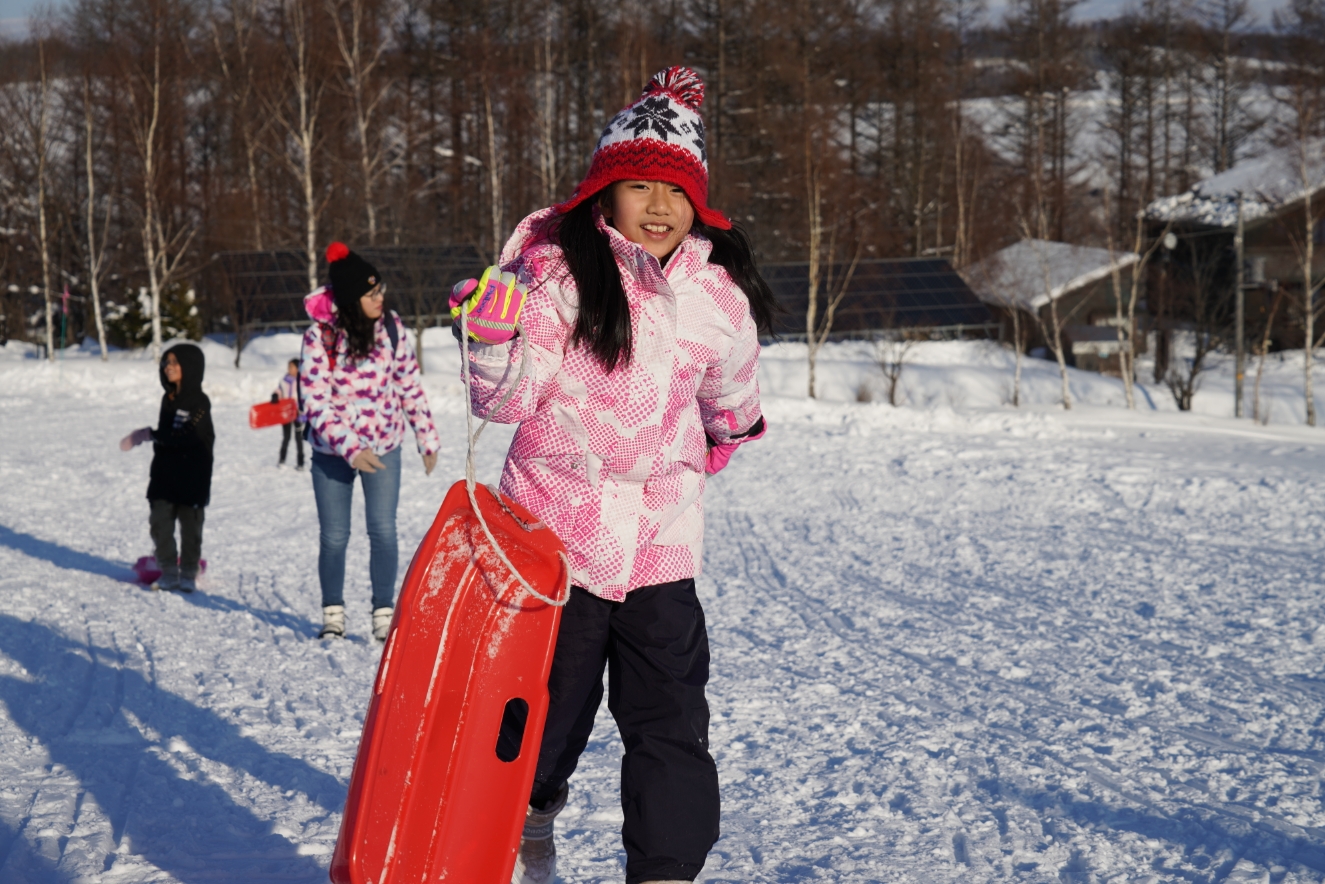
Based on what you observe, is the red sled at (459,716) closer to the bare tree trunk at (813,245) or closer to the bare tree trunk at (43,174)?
the bare tree trunk at (813,245)

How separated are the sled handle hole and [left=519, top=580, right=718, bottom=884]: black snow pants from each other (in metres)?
0.08

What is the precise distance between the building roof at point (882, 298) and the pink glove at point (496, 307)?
24.9m

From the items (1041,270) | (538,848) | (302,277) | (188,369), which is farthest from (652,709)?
(1041,270)

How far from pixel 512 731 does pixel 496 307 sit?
2.62 feet

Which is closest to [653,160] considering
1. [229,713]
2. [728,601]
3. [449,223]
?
[229,713]

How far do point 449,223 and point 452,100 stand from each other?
4008mm

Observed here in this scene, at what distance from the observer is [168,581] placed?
5.69 metres

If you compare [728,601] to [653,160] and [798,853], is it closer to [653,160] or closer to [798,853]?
[798,853]

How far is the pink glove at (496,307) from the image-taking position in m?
1.93

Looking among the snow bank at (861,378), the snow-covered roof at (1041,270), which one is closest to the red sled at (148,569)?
the snow bank at (861,378)

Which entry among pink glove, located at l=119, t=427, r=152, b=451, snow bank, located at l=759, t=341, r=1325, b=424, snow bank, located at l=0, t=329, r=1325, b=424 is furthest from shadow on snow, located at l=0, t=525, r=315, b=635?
snow bank, located at l=759, t=341, r=1325, b=424

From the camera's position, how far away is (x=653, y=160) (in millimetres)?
2109

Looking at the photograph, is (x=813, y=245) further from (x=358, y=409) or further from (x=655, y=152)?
(x=655, y=152)

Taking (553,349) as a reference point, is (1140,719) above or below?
below
